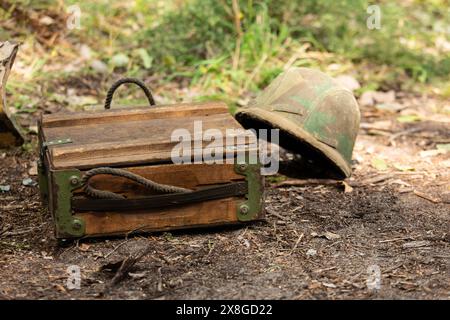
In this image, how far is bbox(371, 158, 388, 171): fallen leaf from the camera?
461cm

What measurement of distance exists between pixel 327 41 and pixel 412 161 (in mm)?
2105

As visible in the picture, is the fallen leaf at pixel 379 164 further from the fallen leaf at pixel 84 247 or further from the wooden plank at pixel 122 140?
the fallen leaf at pixel 84 247

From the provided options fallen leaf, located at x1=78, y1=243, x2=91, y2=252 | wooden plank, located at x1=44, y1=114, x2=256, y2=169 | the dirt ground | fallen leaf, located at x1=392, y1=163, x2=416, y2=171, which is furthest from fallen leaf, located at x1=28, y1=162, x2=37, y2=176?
fallen leaf, located at x1=392, y1=163, x2=416, y2=171

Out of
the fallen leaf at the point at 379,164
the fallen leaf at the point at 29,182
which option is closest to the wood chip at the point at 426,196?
the fallen leaf at the point at 379,164

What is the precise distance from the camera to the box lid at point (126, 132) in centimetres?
338

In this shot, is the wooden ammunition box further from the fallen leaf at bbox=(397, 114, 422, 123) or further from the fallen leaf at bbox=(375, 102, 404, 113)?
the fallen leaf at bbox=(375, 102, 404, 113)

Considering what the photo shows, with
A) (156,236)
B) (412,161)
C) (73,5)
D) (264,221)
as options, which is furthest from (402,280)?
(73,5)

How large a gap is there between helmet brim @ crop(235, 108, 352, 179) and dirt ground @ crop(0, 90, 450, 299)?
12cm

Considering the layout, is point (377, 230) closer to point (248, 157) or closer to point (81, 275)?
point (248, 157)

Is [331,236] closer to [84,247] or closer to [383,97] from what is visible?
[84,247]

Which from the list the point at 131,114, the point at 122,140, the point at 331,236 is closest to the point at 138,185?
the point at 122,140

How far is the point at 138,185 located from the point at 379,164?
182cm

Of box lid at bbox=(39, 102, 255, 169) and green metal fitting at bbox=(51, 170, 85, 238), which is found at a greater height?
box lid at bbox=(39, 102, 255, 169)
